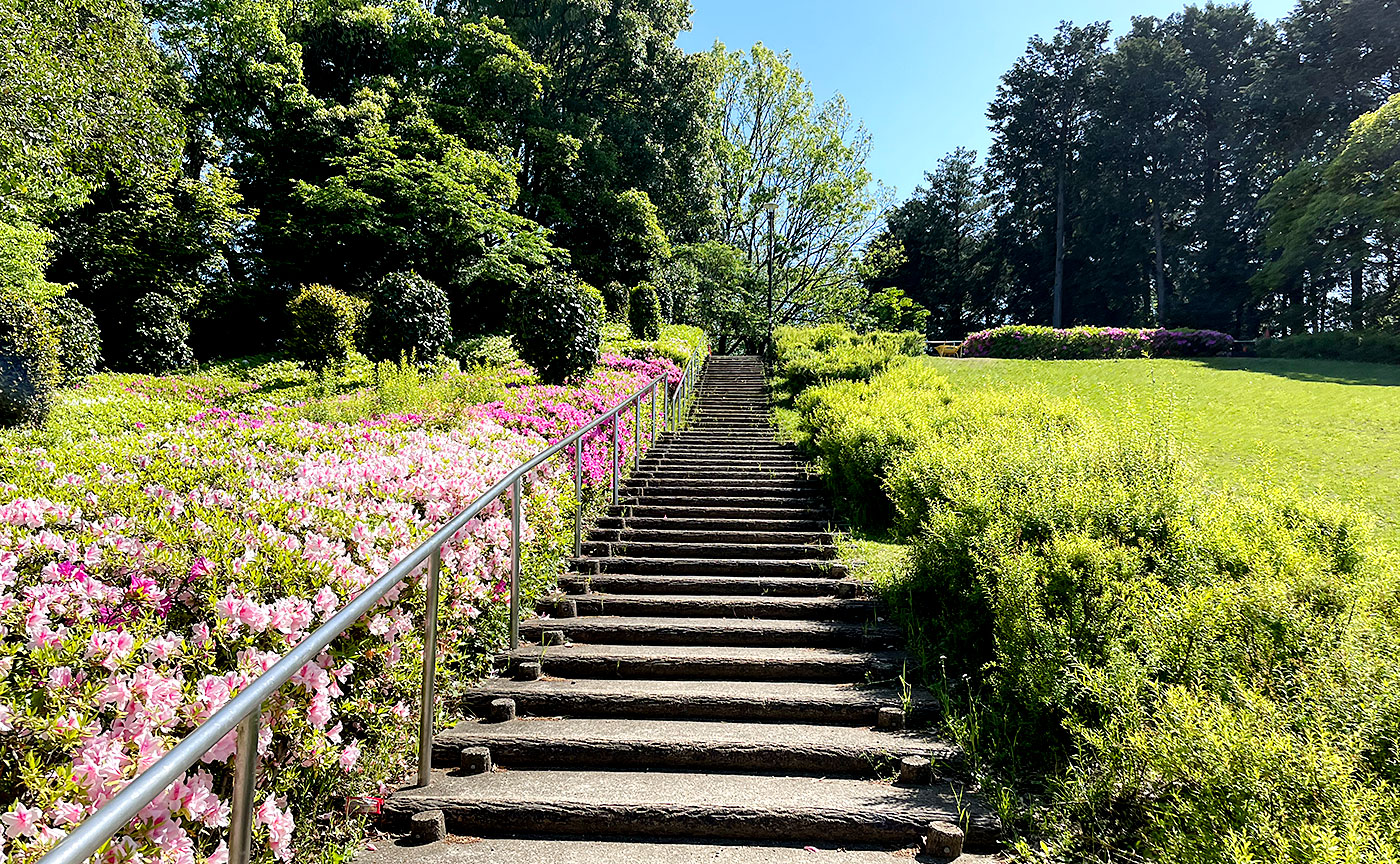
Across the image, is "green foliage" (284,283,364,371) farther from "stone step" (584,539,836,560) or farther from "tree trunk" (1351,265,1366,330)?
"tree trunk" (1351,265,1366,330)

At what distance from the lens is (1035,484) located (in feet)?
14.1

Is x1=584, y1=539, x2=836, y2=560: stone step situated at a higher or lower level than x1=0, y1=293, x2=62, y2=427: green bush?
lower

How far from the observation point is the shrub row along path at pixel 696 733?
2703 mm

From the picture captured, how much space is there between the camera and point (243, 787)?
5.43 feet

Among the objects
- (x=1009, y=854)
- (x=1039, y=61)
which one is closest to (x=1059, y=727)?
(x=1009, y=854)

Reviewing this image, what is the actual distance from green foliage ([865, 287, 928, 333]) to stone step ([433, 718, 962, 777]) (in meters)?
30.1

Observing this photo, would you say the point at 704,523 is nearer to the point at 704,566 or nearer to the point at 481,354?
the point at 704,566

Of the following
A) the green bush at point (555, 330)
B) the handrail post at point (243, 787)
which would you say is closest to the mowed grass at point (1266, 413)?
the handrail post at point (243, 787)

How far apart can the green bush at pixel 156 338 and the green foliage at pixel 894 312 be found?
2602 cm

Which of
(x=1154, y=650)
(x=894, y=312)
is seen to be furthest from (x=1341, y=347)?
(x=1154, y=650)

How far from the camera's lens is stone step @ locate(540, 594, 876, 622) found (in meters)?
4.96

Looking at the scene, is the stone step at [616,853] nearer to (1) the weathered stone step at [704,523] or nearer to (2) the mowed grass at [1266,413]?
(2) the mowed grass at [1266,413]

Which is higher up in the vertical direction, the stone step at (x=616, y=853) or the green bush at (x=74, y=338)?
the green bush at (x=74, y=338)

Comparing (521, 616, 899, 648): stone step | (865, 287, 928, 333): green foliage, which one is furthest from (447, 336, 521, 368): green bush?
(865, 287, 928, 333): green foliage
